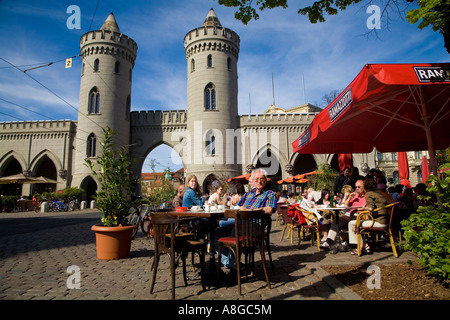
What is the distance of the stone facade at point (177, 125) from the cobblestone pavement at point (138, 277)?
18.3 m

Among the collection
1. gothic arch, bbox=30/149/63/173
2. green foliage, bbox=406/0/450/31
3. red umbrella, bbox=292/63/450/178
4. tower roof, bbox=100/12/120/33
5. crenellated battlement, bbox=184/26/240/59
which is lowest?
red umbrella, bbox=292/63/450/178

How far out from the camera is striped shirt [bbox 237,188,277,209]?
4.14m

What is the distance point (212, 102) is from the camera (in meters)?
25.0

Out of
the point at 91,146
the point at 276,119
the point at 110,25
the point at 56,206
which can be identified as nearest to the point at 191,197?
the point at 56,206

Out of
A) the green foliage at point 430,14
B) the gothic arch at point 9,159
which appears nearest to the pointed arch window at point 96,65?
the gothic arch at point 9,159

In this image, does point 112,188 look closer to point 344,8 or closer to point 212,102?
point 344,8

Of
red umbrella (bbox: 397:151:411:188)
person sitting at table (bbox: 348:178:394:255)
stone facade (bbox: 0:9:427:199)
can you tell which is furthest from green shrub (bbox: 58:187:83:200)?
person sitting at table (bbox: 348:178:394:255)

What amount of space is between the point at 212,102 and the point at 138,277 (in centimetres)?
2198

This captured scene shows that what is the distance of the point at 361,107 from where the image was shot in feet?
17.5

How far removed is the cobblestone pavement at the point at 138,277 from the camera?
130 inches

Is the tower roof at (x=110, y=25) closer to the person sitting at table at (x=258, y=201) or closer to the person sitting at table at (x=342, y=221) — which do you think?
the person sitting at table at (x=342, y=221)

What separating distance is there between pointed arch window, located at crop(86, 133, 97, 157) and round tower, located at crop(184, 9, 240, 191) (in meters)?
A: 8.30

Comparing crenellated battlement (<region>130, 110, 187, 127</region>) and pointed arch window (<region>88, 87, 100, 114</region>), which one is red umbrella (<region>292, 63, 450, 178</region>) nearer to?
crenellated battlement (<region>130, 110, 187, 127</region>)

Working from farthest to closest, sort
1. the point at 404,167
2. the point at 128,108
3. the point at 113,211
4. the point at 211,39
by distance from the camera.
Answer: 1. the point at 128,108
2. the point at 211,39
3. the point at 404,167
4. the point at 113,211
